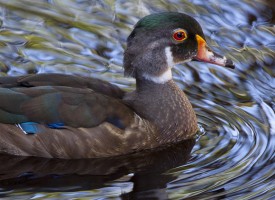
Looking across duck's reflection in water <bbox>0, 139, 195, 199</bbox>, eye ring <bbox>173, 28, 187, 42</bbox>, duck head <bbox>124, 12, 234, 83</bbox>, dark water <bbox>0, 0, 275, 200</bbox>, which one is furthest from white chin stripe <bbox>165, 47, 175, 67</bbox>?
duck's reflection in water <bbox>0, 139, 195, 199</bbox>

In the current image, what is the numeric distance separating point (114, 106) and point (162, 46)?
2.71ft

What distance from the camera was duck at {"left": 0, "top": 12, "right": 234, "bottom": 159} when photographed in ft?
27.7

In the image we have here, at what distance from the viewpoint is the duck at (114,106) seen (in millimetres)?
8430

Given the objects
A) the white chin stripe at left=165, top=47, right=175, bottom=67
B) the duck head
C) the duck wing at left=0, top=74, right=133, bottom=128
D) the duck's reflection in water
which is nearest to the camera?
the duck's reflection in water

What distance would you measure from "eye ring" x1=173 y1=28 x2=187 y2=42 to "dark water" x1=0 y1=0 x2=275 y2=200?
85 centimetres

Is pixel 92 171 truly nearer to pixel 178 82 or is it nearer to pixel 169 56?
pixel 169 56

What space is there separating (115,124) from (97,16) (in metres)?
3.04

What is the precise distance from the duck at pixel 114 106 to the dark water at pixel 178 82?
13 centimetres

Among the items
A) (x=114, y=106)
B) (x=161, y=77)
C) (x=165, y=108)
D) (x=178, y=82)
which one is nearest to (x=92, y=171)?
(x=114, y=106)

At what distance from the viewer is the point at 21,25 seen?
10.9 meters

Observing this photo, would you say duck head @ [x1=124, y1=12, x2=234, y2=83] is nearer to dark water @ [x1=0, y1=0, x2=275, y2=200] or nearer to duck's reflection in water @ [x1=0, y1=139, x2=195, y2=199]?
dark water @ [x1=0, y1=0, x2=275, y2=200]

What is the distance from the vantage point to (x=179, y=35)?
893 cm

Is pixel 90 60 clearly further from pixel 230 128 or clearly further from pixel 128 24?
pixel 230 128

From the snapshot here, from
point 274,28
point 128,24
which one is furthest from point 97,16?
point 274,28
